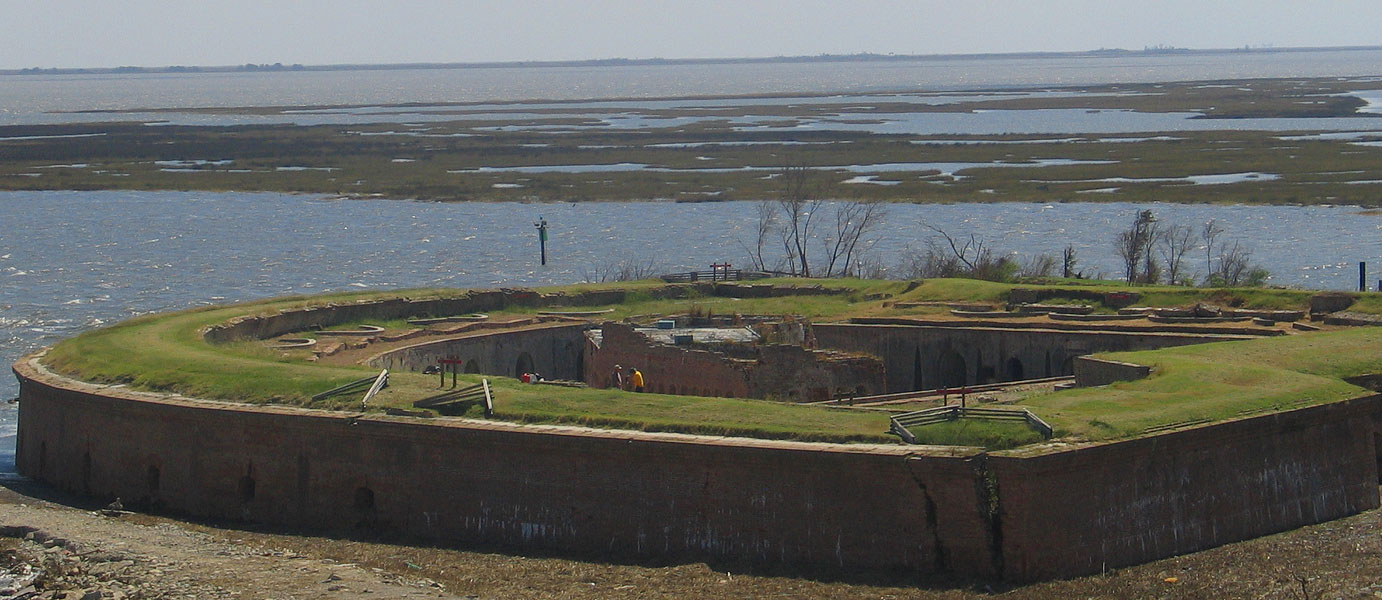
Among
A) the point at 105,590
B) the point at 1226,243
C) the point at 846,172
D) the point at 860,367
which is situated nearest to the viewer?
the point at 105,590

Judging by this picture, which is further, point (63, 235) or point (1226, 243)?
point (63, 235)

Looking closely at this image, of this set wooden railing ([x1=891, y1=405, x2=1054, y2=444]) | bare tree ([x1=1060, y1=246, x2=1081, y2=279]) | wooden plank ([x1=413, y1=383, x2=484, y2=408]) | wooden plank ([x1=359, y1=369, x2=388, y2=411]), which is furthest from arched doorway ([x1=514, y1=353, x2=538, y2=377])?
bare tree ([x1=1060, y1=246, x2=1081, y2=279])

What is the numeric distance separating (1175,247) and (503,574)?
47.1 metres

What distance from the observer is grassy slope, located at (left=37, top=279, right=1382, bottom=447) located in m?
24.2

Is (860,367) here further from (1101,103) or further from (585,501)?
(1101,103)

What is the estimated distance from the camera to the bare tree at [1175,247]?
5804 cm

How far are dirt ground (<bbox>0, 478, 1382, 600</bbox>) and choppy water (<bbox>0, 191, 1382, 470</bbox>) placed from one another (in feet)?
75.4

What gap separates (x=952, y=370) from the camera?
37750 millimetres

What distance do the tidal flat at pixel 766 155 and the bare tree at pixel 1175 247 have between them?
42.0 feet

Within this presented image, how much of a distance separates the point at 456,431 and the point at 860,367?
825cm

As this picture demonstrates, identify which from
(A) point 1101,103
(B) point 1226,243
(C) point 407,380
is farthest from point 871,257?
(A) point 1101,103

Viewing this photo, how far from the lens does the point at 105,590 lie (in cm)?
2242

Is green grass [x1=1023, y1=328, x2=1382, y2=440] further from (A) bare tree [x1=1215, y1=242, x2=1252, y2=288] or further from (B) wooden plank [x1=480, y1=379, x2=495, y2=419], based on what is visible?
(A) bare tree [x1=1215, y1=242, x2=1252, y2=288]

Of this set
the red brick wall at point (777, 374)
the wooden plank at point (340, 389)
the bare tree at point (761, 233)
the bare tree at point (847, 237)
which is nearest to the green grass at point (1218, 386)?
the red brick wall at point (777, 374)
